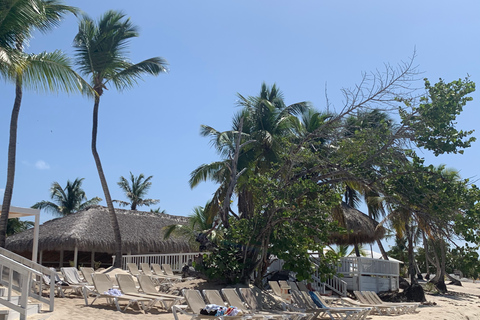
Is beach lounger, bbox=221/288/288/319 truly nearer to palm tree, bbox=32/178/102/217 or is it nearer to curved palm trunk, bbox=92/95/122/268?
curved palm trunk, bbox=92/95/122/268

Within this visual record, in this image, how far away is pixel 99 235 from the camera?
2392 centimetres

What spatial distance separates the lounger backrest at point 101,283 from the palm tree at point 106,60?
805 cm

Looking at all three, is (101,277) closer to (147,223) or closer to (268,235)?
(268,235)

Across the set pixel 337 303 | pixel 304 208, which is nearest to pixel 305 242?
pixel 304 208

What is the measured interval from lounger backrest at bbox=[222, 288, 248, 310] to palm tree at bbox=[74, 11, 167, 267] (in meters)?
9.69

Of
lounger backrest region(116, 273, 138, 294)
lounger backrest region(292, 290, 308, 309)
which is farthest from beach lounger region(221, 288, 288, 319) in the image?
lounger backrest region(116, 273, 138, 294)

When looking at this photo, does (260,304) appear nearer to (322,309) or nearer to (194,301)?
(322,309)

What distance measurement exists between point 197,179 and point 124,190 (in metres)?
27.7

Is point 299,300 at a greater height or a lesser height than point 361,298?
greater

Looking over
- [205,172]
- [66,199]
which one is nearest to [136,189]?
[66,199]

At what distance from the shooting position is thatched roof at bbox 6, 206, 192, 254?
2311 cm

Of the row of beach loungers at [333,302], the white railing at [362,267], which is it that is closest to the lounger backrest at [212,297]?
the row of beach loungers at [333,302]

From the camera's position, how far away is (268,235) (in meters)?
12.5

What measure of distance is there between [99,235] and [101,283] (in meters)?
13.8
